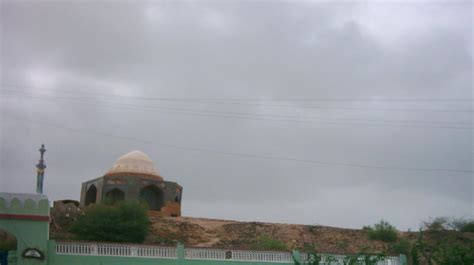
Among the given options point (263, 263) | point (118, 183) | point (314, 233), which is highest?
point (118, 183)

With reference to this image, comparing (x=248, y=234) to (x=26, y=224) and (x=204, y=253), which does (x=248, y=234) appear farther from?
(x=26, y=224)

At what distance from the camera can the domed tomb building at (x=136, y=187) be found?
47.4m

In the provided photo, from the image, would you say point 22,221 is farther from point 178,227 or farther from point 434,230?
point 434,230

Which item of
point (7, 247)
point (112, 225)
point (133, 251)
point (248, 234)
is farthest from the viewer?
point (248, 234)

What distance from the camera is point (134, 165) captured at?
1935 inches

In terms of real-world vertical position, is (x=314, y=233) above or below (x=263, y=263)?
above

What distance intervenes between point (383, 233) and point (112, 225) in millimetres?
20355

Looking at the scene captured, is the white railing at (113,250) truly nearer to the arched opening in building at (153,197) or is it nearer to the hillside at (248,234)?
the hillside at (248,234)

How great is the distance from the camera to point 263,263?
23.8 m

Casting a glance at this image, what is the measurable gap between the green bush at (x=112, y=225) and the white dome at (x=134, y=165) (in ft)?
40.4

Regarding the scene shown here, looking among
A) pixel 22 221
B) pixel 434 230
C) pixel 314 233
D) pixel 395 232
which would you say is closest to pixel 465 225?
pixel 434 230

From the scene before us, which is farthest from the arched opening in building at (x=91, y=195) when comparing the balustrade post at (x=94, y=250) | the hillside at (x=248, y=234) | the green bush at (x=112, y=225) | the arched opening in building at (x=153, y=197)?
the balustrade post at (x=94, y=250)

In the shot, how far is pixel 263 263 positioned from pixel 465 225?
100ft

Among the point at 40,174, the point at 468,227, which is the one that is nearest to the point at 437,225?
the point at 468,227
